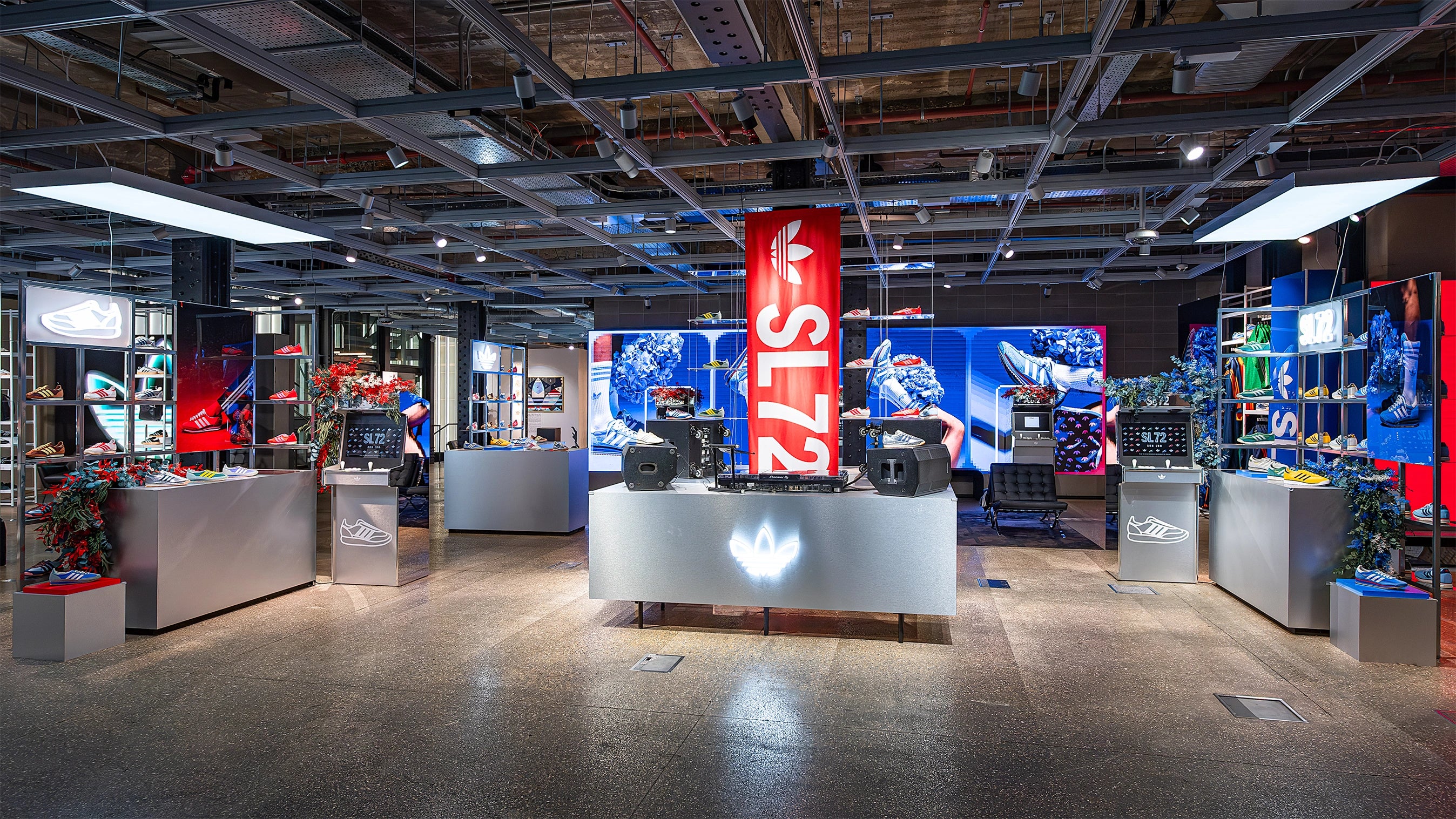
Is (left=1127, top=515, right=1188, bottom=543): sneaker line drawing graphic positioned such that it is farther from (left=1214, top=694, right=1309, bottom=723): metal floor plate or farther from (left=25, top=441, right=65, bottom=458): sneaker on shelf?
(left=25, top=441, right=65, bottom=458): sneaker on shelf

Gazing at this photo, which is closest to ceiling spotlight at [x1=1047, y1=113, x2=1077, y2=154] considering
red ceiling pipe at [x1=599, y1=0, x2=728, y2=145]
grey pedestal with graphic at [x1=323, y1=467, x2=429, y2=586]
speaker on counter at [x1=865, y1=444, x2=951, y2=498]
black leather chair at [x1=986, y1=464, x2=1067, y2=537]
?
speaker on counter at [x1=865, y1=444, x2=951, y2=498]

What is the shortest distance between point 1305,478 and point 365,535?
6.90 meters

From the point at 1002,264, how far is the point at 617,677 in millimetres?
9061

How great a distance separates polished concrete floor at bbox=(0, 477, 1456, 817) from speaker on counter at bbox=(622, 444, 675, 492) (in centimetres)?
93

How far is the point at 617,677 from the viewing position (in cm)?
438

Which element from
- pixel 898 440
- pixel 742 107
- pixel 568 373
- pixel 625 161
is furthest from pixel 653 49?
pixel 568 373

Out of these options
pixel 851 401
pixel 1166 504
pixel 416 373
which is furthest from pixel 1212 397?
pixel 416 373

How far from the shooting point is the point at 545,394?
Answer: 14.3 metres

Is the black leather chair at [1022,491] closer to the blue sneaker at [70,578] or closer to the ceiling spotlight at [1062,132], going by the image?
the ceiling spotlight at [1062,132]

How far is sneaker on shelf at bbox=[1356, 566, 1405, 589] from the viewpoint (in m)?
4.71

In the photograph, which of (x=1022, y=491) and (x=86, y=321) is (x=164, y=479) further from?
(x=1022, y=491)

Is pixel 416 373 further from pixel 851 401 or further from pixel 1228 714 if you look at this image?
pixel 1228 714

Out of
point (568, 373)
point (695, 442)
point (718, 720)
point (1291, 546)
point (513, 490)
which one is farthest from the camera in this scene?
point (568, 373)

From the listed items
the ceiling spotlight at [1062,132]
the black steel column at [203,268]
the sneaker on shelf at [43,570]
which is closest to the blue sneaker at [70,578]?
the sneaker on shelf at [43,570]
